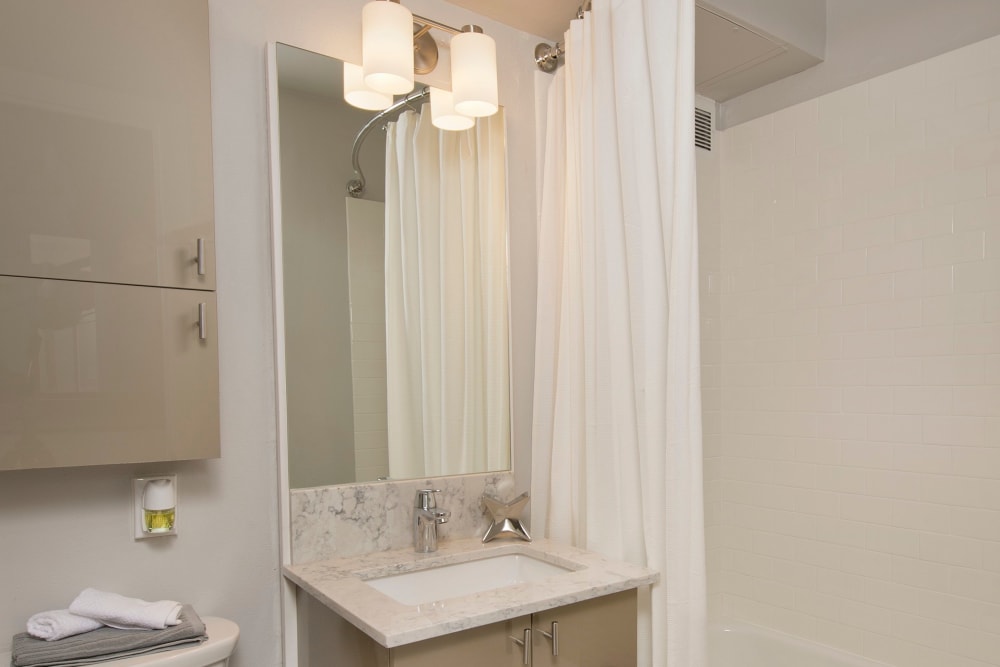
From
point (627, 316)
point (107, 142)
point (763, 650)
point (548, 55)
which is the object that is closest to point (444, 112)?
point (548, 55)

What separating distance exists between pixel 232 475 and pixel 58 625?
0.45 metres

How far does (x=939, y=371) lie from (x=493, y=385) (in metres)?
1.32

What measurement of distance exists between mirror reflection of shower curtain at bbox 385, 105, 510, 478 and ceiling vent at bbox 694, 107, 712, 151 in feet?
3.13

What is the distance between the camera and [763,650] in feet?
8.45

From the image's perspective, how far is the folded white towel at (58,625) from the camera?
1.35 meters

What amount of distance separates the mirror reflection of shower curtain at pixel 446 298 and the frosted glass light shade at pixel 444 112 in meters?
0.02

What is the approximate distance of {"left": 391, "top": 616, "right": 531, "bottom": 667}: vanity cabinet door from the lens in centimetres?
138

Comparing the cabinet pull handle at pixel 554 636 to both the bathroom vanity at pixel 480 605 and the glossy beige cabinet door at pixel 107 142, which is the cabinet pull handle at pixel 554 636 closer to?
the bathroom vanity at pixel 480 605

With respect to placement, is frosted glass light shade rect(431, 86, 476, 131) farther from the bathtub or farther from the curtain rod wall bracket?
the bathtub

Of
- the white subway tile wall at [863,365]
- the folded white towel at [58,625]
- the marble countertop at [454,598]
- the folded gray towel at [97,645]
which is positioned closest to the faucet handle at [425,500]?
the marble countertop at [454,598]

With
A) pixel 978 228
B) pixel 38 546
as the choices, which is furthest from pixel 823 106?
pixel 38 546

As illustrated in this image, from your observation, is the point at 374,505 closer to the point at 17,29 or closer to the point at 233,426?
the point at 233,426

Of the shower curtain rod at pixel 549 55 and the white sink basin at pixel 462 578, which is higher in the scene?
the shower curtain rod at pixel 549 55

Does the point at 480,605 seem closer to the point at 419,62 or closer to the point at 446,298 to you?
the point at 446,298
